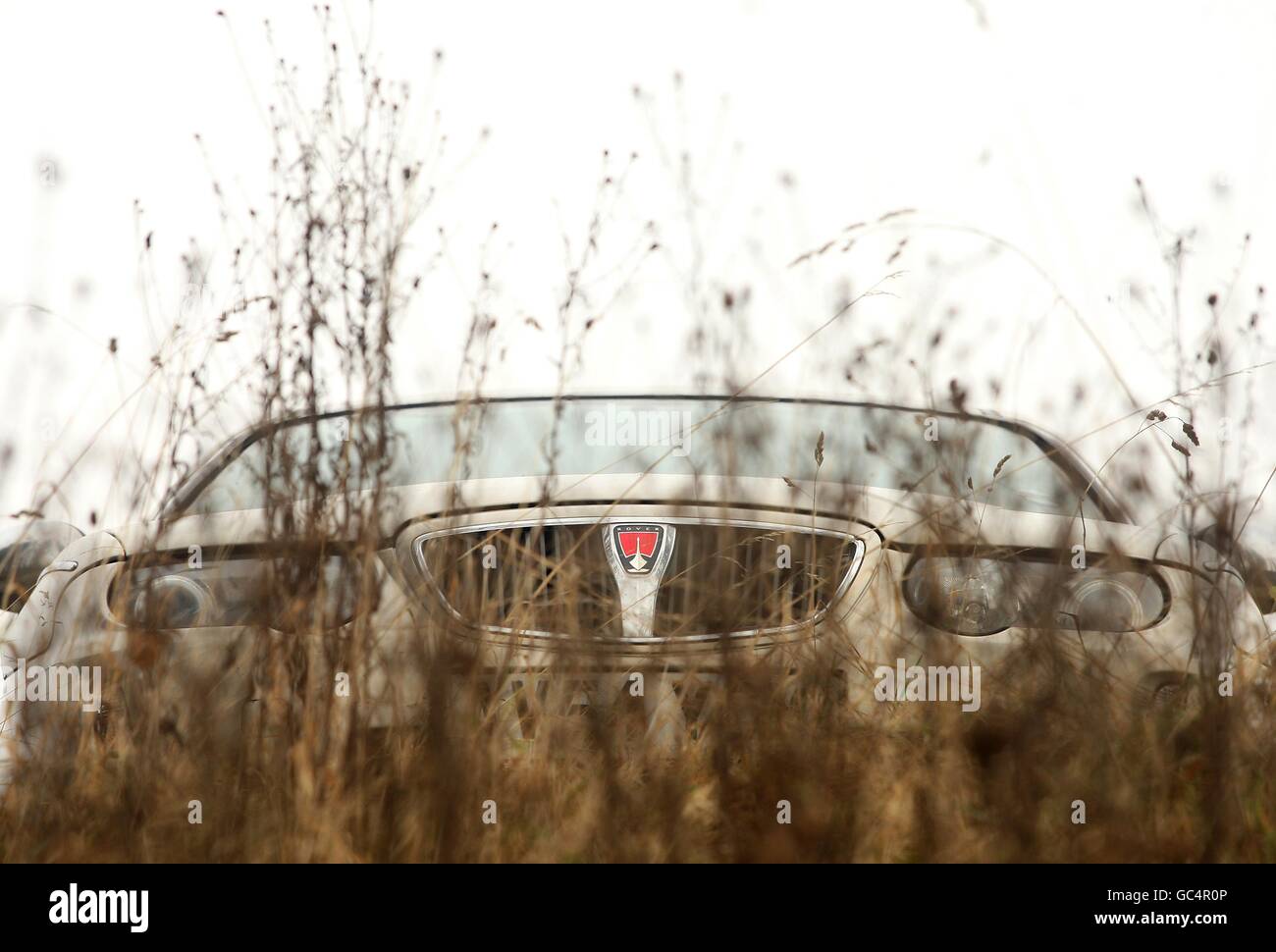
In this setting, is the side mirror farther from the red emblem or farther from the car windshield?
the red emblem

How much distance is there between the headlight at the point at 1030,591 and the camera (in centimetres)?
187

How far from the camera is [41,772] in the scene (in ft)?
5.96

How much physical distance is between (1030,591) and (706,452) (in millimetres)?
618

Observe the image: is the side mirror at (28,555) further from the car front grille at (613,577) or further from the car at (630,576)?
the car front grille at (613,577)

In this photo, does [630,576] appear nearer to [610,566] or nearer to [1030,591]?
[610,566]

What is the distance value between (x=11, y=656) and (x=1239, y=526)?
7.11 feet

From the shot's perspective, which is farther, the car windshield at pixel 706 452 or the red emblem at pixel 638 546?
the red emblem at pixel 638 546

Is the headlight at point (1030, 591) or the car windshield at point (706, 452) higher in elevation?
the car windshield at point (706, 452)

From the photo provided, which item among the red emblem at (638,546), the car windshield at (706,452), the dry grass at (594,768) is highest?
the car windshield at (706,452)

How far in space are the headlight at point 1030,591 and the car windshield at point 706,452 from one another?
0.43 feet

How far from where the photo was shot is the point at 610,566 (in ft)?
6.70

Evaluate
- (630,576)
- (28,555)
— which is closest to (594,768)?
(630,576)

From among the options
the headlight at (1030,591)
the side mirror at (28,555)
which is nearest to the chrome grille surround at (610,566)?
the headlight at (1030,591)
